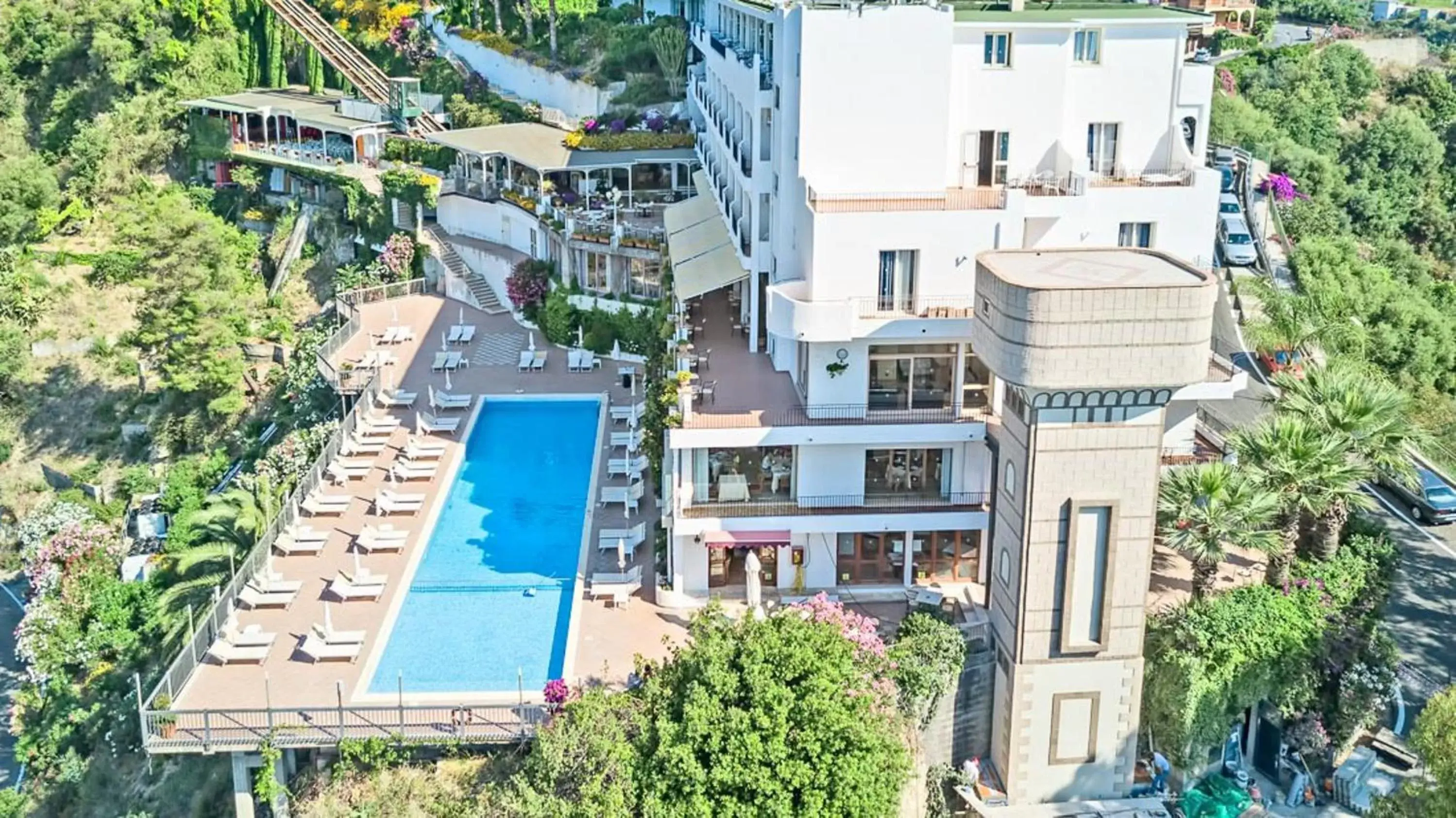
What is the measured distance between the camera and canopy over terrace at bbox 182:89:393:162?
67188 millimetres

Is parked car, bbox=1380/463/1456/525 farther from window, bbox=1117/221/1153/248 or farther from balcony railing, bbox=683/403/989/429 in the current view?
balcony railing, bbox=683/403/989/429

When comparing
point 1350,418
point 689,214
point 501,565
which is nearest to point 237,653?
A: point 501,565

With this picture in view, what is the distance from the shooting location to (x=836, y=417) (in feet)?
99.1

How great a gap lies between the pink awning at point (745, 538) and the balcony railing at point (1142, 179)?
11369mm

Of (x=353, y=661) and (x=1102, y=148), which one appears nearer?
(x=353, y=661)

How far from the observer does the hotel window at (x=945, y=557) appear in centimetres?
3073

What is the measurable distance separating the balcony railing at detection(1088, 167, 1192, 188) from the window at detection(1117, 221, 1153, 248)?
0.90 meters

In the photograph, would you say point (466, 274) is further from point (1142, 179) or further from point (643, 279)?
point (1142, 179)

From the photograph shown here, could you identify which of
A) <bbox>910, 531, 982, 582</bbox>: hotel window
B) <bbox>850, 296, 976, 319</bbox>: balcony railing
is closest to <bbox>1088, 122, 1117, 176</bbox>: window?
<bbox>850, 296, 976, 319</bbox>: balcony railing

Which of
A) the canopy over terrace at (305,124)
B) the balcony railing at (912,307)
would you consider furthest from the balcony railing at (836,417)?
the canopy over terrace at (305,124)

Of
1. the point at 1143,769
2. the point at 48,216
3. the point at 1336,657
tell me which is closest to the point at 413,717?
the point at 1143,769

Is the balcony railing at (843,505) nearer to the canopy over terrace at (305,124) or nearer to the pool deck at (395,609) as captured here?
the pool deck at (395,609)

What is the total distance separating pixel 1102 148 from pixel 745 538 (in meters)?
13.5

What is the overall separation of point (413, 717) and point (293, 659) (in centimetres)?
422
